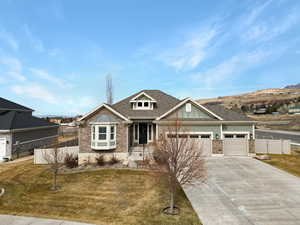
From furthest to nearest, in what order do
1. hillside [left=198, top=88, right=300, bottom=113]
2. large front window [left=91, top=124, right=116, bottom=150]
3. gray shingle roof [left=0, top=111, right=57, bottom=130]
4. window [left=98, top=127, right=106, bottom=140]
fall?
hillside [left=198, top=88, right=300, bottom=113] < gray shingle roof [left=0, top=111, right=57, bottom=130] < window [left=98, top=127, right=106, bottom=140] < large front window [left=91, top=124, right=116, bottom=150]

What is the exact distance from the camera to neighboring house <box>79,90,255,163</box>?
15.9 metres

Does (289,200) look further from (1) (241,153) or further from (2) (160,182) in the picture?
(1) (241,153)

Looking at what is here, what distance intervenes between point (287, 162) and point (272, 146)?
3.67m

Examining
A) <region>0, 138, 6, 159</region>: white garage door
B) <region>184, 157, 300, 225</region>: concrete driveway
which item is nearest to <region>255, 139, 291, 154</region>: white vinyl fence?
<region>184, 157, 300, 225</region>: concrete driveway

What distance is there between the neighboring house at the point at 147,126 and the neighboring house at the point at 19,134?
8935mm

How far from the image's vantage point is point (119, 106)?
2305 cm

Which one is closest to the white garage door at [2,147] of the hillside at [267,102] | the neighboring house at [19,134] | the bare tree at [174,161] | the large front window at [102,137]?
the neighboring house at [19,134]

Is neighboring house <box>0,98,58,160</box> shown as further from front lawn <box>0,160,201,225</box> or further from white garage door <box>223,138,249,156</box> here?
white garage door <box>223,138,249,156</box>

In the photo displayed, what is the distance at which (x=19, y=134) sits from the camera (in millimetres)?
19391

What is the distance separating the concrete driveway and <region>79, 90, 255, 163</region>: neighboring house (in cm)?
410

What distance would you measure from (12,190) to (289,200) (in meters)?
16.3

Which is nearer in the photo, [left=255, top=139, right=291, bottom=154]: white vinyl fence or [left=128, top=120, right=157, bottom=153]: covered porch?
[left=255, top=139, right=291, bottom=154]: white vinyl fence

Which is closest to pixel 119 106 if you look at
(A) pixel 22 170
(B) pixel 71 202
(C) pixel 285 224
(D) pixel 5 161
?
(A) pixel 22 170

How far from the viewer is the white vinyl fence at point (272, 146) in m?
18.7
